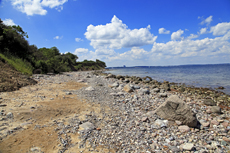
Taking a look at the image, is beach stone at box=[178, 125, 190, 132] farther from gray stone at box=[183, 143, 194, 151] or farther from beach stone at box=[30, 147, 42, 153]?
beach stone at box=[30, 147, 42, 153]

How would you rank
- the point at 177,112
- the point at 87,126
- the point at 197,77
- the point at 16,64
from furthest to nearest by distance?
the point at 197,77 → the point at 16,64 → the point at 177,112 → the point at 87,126

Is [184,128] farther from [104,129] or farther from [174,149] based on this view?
[104,129]

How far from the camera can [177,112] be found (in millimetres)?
6293

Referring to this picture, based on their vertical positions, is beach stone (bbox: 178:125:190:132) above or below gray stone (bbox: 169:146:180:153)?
above

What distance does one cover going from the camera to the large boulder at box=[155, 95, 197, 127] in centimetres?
600

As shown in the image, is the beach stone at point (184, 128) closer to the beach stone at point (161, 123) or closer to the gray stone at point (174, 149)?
the beach stone at point (161, 123)

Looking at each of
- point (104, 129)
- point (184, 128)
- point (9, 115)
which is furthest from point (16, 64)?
point (184, 128)

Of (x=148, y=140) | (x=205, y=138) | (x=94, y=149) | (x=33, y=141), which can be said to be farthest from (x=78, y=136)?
(x=205, y=138)

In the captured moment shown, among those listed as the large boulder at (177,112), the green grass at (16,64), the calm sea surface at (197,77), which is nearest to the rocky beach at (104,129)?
the large boulder at (177,112)

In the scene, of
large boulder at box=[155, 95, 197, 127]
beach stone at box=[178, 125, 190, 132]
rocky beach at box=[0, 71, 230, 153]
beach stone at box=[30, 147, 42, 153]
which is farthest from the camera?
large boulder at box=[155, 95, 197, 127]

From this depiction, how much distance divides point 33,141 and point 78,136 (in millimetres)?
1448

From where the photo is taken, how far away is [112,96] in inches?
400

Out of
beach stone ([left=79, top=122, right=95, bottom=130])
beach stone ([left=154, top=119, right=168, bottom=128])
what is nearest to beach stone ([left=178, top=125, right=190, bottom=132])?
beach stone ([left=154, top=119, right=168, bottom=128])

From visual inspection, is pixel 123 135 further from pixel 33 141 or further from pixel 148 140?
pixel 33 141
